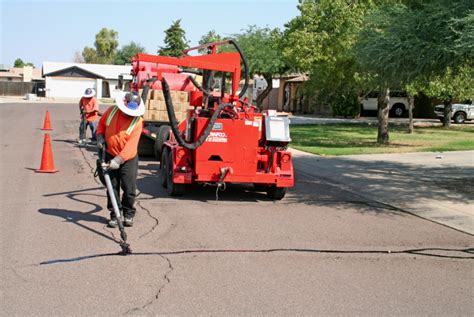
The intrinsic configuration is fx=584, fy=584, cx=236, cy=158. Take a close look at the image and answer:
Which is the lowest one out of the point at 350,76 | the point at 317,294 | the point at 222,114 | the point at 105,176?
the point at 317,294

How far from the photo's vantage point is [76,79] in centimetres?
7956

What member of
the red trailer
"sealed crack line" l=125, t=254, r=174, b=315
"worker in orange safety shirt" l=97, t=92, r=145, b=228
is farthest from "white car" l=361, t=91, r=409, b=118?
"sealed crack line" l=125, t=254, r=174, b=315

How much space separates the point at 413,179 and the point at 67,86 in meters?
71.9

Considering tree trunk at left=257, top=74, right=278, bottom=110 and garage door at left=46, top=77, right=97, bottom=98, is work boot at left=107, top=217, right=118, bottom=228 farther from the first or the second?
garage door at left=46, top=77, right=97, bottom=98

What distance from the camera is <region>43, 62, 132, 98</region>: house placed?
77.9m

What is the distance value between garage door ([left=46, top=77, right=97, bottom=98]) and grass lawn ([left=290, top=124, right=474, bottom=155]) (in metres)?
55.5

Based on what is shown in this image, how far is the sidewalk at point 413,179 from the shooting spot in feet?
33.9

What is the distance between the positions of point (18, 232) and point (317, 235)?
3975mm

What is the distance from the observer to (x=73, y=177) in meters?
12.2

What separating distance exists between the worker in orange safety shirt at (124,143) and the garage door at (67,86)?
72586mm

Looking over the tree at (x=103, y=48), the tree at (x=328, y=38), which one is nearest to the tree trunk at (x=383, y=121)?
the tree at (x=328, y=38)

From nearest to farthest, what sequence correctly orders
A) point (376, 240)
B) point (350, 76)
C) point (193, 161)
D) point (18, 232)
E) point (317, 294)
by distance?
point (317, 294)
point (18, 232)
point (376, 240)
point (193, 161)
point (350, 76)

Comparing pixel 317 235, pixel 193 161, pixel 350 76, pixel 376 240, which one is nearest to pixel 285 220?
pixel 317 235

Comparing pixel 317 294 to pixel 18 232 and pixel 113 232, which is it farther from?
pixel 18 232
